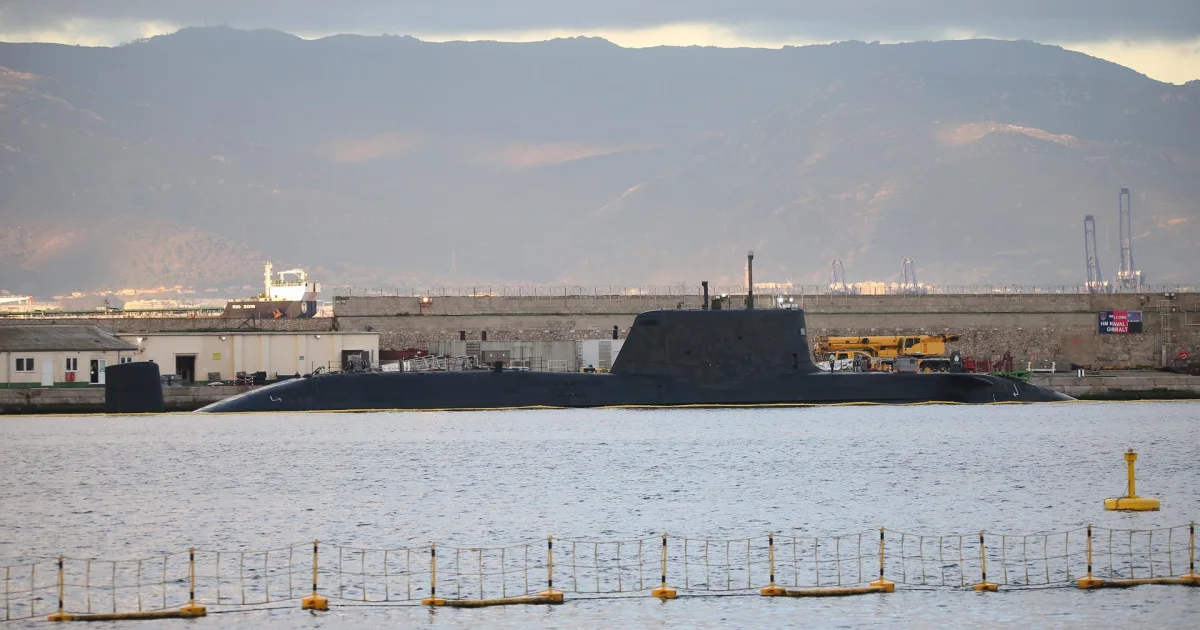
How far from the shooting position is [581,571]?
27.5m

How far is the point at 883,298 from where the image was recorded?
9131cm

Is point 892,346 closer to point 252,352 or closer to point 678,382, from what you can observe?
point 252,352

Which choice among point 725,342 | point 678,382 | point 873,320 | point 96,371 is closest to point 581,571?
point 725,342

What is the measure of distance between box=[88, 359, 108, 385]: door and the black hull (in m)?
13.9

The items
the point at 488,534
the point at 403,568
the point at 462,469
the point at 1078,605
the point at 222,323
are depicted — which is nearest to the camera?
the point at 1078,605

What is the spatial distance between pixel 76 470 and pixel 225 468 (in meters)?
4.33

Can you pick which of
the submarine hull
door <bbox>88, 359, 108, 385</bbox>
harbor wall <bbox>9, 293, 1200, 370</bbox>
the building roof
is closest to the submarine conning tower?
the submarine hull

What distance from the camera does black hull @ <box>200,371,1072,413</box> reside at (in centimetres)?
5306

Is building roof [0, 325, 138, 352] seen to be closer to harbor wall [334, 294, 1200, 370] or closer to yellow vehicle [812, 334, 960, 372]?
harbor wall [334, 294, 1200, 370]

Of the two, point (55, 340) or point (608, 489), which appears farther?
point (55, 340)

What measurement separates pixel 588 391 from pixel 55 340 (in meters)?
28.5

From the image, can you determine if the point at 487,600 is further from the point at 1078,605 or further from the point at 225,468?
the point at 225,468

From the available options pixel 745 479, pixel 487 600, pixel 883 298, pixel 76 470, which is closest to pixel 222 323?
pixel 883 298

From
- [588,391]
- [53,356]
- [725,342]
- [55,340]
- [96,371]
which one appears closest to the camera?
[725,342]
